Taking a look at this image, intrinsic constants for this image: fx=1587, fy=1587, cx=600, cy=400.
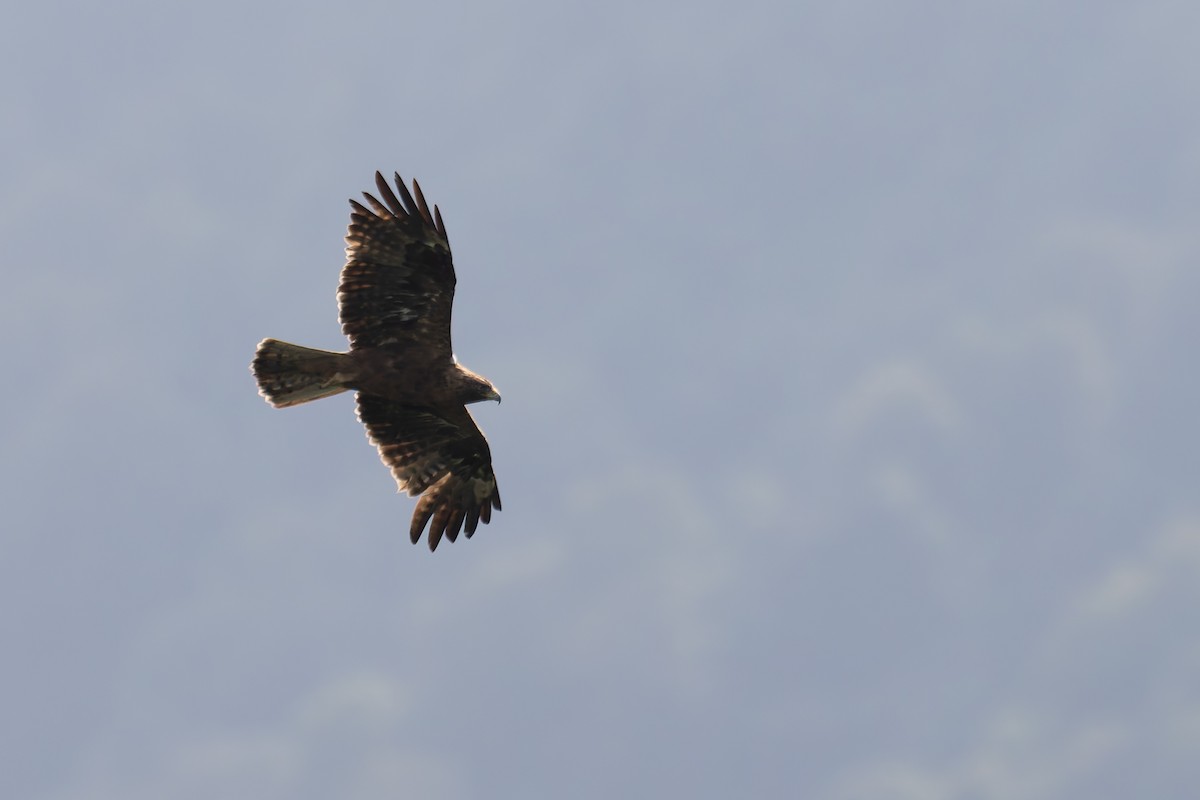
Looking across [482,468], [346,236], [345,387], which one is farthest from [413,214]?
[482,468]

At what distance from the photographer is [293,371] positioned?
59.1ft

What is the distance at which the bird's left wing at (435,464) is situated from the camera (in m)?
19.3

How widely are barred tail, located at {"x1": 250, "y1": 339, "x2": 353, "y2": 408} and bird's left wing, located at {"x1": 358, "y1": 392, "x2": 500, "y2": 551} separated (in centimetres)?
110

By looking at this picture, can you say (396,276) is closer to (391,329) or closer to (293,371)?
(391,329)

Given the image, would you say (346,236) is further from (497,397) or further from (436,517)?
(436,517)

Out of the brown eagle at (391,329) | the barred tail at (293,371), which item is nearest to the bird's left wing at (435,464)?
the brown eagle at (391,329)

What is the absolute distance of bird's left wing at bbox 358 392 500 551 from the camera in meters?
19.3

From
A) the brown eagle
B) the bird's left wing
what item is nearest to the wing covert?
the brown eagle

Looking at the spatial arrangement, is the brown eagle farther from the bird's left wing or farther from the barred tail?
the bird's left wing

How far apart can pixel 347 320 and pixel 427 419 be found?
1.81 m

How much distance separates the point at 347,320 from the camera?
1812 centimetres

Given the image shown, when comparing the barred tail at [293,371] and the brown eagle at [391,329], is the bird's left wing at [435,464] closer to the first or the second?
the brown eagle at [391,329]

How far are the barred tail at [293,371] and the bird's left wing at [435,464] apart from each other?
1.10 metres

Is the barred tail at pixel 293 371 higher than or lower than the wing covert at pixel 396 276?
lower
